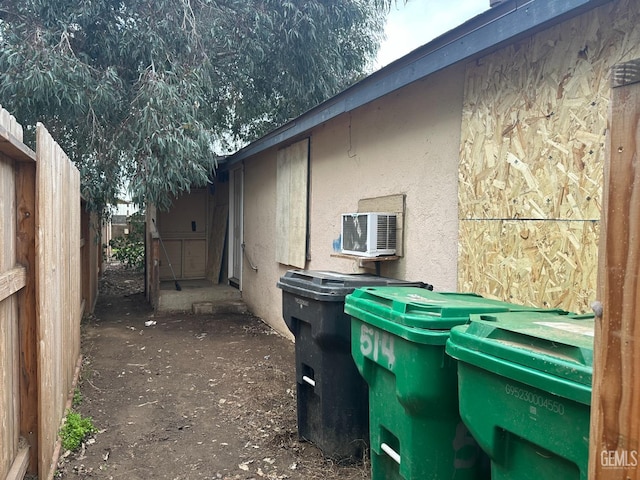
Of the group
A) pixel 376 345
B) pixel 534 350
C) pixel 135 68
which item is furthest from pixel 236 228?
pixel 534 350

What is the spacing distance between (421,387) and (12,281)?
2149 mm

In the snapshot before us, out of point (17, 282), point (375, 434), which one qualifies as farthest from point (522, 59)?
point (17, 282)

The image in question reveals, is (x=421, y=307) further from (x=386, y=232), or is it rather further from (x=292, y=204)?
(x=292, y=204)

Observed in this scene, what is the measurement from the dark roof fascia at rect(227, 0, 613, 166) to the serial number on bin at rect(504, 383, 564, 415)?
2.00 metres

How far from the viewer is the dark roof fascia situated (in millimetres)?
2668

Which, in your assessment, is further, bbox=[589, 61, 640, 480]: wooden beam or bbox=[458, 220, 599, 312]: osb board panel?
bbox=[458, 220, 599, 312]: osb board panel

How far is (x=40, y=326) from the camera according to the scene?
2.80 meters

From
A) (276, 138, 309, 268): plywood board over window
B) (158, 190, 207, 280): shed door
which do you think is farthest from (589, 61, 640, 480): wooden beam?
(158, 190, 207, 280): shed door

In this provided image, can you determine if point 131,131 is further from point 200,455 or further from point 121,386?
→ point 200,455

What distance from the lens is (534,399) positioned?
1.61m

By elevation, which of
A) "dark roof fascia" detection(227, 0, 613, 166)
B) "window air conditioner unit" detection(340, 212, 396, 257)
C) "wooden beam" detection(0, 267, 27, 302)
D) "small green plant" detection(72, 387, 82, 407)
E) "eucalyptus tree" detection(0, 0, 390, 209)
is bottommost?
"small green plant" detection(72, 387, 82, 407)

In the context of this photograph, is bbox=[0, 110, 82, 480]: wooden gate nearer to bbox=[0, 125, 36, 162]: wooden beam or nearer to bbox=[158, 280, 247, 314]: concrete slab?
bbox=[0, 125, 36, 162]: wooden beam

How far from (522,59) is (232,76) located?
7581 millimetres

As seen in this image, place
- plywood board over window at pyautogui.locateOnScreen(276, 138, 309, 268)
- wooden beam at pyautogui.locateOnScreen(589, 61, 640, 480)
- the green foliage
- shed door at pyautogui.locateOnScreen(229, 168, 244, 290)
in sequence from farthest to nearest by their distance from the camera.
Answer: the green foliage < shed door at pyautogui.locateOnScreen(229, 168, 244, 290) < plywood board over window at pyautogui.locateOnScreen(276, 138, 309, 268) < wooden beam at pyautogui.locateOnScreen(589, 61, 640, 480)
